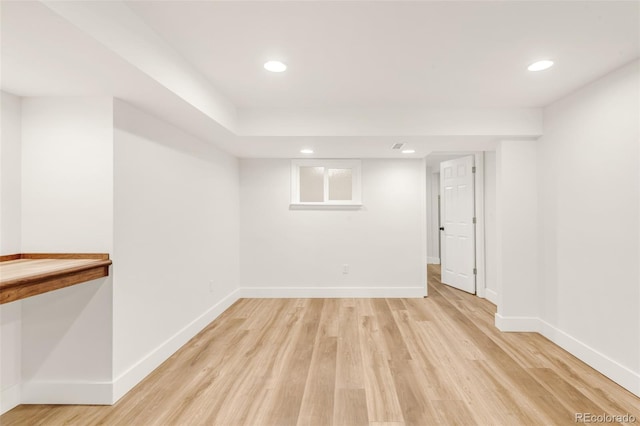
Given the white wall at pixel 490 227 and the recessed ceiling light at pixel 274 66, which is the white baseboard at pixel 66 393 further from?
the white wall at pixel 490 227

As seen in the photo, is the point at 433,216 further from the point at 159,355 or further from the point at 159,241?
the point at 159,355

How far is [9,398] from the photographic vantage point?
1800 millimetres

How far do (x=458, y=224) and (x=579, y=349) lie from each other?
7.68 feet

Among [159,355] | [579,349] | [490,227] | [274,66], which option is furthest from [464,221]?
[159,355]

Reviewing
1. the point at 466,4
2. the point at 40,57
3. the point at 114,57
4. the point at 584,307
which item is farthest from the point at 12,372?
the point at 584,307

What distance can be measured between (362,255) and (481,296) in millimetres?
1843

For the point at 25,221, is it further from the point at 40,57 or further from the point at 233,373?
the point at 233,373

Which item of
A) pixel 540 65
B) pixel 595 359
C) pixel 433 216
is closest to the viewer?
pixel 540 65

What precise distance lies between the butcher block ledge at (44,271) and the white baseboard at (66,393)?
77 cm

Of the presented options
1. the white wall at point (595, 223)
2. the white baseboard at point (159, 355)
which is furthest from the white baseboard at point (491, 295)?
the white baseboard at point (159, 355)

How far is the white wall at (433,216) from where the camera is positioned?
6.83m

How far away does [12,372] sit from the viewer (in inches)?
71.8

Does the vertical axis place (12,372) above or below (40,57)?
below

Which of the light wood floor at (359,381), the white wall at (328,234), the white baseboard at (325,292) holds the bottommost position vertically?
the light wood floor at (359,381)
